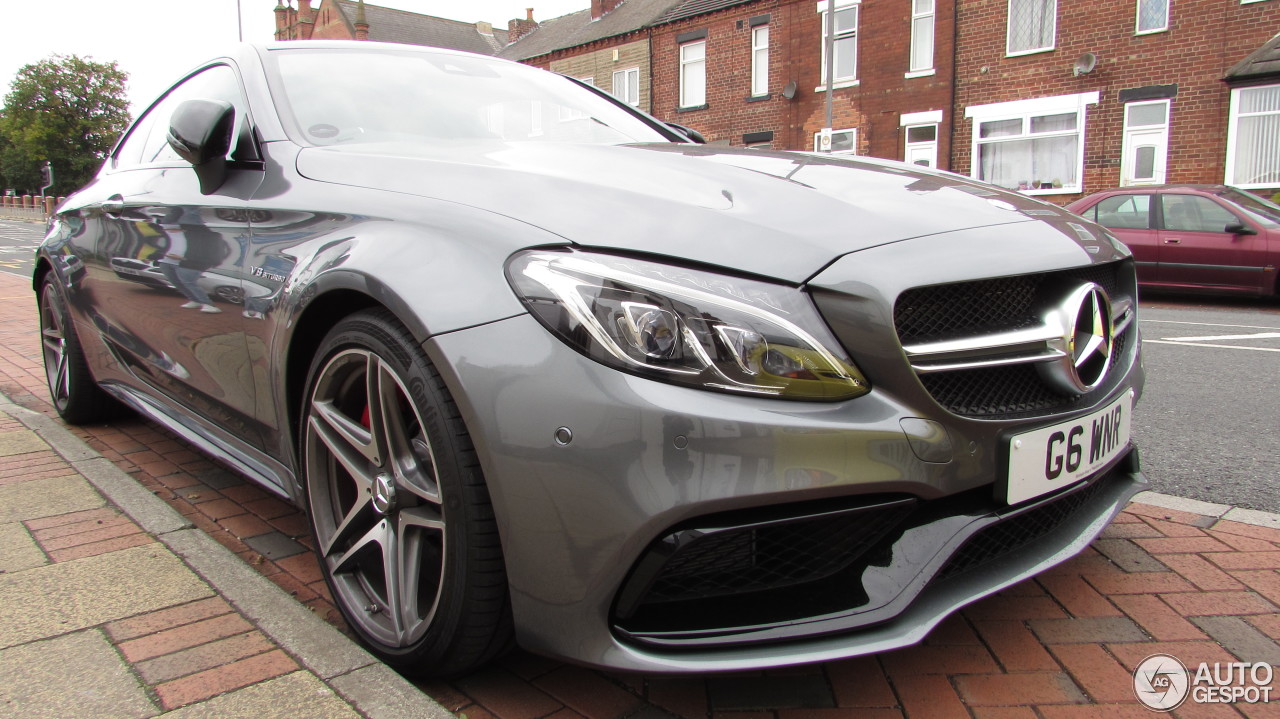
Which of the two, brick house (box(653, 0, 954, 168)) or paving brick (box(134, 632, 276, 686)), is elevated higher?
brick house (box(653, 0, 954, 168))

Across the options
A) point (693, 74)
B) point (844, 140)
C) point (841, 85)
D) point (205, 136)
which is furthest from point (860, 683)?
point (693, 74)

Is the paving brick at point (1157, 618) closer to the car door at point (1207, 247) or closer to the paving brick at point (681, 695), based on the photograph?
the paving brick at point (681, 695)

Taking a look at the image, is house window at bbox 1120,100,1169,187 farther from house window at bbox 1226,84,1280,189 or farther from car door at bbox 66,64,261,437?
car door at bbox 66,64,261,437

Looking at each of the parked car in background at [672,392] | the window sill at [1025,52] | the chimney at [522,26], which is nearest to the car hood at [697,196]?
the parked car in background at [672,392]

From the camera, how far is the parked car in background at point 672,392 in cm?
148

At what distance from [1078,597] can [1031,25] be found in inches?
734

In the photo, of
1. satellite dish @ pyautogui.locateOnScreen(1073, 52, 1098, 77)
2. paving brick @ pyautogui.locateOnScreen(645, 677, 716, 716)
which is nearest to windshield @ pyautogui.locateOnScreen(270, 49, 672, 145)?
paving brick @ pyautogui.locateOnScreen(645, 677, 716, 716)

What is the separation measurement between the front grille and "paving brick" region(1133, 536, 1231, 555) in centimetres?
89

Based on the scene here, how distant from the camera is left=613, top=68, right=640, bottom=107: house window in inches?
1036

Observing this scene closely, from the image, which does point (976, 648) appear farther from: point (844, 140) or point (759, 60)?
point (759, 60)

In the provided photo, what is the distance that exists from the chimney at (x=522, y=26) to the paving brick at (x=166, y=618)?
1556 inches

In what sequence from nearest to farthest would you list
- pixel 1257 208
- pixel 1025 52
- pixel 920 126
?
1. pixel 1257 208
2. pixel 1025 52
3. pixel 920 126

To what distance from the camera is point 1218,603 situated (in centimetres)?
220

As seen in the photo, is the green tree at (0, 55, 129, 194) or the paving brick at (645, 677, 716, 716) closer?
the paving brick at (645, 677, 716, 716)
